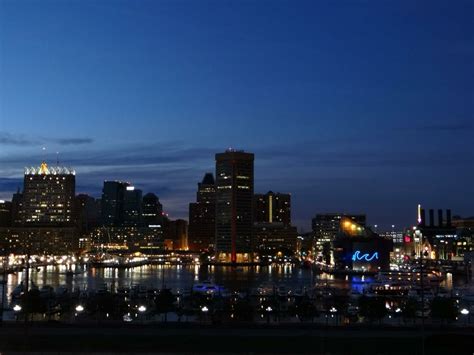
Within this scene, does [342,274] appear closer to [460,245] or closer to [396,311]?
[460,245]

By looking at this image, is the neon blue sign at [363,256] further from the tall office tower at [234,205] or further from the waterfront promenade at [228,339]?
the waterfront promenade at [228,339]

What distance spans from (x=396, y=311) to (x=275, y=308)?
6394mm

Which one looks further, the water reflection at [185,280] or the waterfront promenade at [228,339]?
the water reflection at [185,280]

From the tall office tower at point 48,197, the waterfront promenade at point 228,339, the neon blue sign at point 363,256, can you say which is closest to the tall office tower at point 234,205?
the tall office tower at point 48,197

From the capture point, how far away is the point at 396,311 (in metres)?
35.3

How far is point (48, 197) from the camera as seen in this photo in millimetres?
160375

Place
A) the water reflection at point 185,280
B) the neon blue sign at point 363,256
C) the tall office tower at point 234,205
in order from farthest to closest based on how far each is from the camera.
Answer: the tall office tower at point 234,205
the neon blue sign at point 363,256
the water reflection at point 185,280

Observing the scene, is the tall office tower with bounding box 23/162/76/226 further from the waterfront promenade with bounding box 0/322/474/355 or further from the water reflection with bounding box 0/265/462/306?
the waterfront promenade with bounding box 0/322/474/355

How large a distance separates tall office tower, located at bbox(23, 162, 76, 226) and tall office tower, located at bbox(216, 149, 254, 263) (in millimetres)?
35758

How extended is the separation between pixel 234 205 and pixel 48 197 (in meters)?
44.5

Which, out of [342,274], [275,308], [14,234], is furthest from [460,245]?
[275,308]

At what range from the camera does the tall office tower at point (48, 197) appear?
158 metres

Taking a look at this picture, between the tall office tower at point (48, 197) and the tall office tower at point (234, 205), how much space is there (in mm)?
35758

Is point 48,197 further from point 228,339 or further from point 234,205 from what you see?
point 228,339
